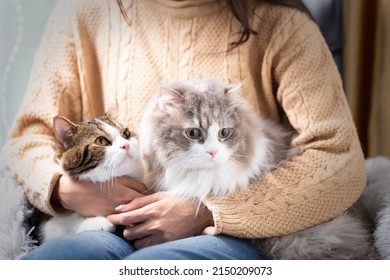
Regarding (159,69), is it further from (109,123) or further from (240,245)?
(240,245)

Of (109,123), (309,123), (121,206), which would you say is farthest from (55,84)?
(309,123)

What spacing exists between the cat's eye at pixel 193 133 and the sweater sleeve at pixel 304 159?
5.1 inches

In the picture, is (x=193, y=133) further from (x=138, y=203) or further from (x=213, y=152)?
(x=138, y=203)

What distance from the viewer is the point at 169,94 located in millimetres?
927

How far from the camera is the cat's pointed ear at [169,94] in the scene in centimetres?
92

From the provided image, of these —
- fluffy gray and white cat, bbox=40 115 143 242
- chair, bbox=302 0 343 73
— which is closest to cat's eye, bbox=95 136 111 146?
fluffy gray and white cat, bbox=40 115 143 242

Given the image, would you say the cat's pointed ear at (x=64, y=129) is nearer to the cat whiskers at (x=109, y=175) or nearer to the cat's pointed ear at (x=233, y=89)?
the cat whiskers at (x=109, y=175)

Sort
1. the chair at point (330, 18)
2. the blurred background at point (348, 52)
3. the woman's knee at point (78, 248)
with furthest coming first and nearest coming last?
the chair at point (330, 18)
the blurred background at point (348, 52)
the woman's knee at point (78, 248)

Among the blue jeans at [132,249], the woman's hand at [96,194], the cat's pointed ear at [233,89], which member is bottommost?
the blue jeans at [132,249]

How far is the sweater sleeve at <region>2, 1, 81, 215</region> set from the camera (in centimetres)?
98

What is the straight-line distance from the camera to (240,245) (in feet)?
3.04

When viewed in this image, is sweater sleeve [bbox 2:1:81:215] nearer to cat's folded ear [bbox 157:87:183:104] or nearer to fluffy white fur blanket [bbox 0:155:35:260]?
fluffy white fur blanket [bbox 0:155:35:260]

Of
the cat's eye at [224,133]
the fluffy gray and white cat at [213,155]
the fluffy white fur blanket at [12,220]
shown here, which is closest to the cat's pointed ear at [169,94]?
the fluffy gray and white cat at [213,155]
